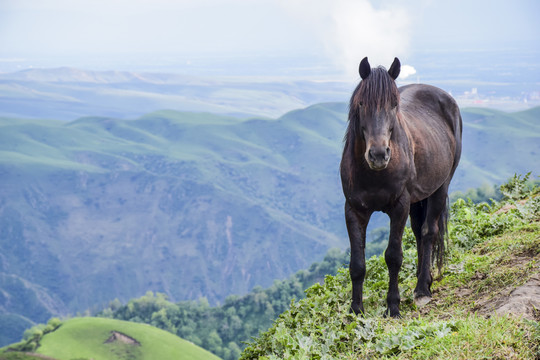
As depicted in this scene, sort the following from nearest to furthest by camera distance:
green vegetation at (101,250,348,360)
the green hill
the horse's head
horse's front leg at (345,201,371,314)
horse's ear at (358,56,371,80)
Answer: the horse's head, horse's ear at (358,56,371,80), horse's front leg at (345,201,371,314), the green hill, green vegetation at (101,250,348,360)

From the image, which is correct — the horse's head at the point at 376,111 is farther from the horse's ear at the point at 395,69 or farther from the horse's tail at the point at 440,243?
the horse's tail at the point at 440,243

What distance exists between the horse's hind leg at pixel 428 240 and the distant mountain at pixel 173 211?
127444 mm

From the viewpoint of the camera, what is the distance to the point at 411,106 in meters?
6.65

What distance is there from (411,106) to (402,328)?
2.83 metres

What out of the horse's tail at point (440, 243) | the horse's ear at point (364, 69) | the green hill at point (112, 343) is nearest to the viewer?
the horse's ear at point (364, 69)

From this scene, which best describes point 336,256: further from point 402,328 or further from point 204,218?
point 204,218

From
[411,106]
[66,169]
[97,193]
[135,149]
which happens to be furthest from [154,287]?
[411,106]

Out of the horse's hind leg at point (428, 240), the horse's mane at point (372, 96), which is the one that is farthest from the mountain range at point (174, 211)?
the horse's mane at point (372, 96)

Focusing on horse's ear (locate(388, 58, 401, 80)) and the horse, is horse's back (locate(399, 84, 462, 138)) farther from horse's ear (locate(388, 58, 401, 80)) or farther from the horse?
horse's ear (locate(388, 58, 401, 80))

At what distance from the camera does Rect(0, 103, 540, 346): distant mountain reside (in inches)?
5630

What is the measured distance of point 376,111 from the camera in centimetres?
510

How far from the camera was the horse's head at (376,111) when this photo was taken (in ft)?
16.1

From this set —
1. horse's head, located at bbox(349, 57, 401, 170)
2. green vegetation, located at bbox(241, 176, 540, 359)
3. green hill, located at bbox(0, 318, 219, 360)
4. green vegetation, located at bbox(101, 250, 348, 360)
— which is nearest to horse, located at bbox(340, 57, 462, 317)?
horse's head, located at bbox(349, 57, 401, 170)

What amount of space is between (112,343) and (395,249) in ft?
186
